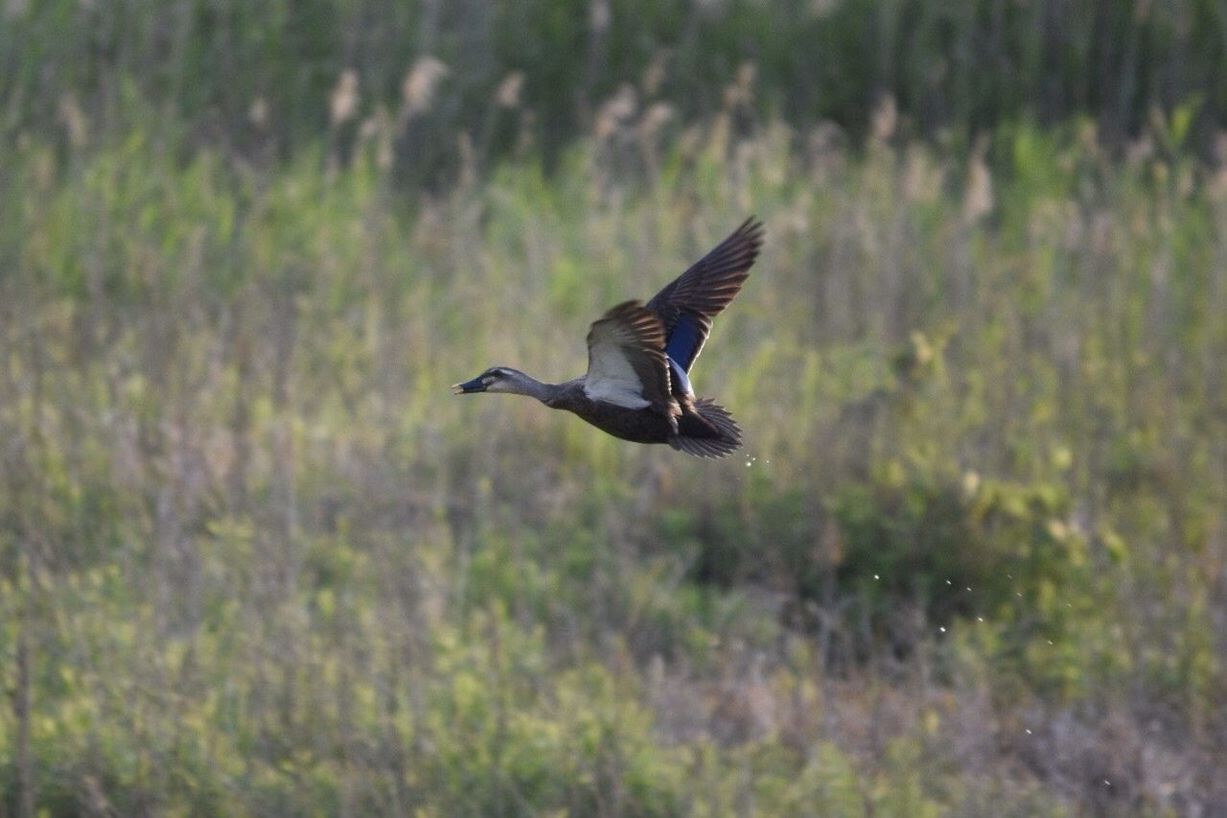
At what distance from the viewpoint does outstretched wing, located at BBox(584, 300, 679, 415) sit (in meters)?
3.05

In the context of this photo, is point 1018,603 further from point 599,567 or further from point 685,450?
point 685,450

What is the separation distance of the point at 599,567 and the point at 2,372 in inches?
68.2

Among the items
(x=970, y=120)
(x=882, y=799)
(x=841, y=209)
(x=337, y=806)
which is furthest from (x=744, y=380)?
(x=970, y=120)

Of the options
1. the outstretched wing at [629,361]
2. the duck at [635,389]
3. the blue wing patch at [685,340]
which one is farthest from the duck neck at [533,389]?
the blue wing patch at [685,340]

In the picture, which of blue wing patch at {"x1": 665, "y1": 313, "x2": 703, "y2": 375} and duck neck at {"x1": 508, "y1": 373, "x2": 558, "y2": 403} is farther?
blue wing patch at {"x1": 665, "y1": 313, "x2": 703, "y2": 375}

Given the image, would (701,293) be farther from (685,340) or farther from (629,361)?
(629,361)

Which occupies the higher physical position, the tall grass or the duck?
the tall grass

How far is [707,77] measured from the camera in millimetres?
9289

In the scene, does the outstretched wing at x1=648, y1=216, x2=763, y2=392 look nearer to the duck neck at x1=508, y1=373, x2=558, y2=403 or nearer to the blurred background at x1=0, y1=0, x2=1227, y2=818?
the duck neck at x1=508, y1=373, x2=558, y2=403

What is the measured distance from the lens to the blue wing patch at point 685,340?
3.88 metres

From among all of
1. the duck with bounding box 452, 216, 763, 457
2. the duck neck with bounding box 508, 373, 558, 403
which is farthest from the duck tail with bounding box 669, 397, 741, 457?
the duck neck with bounding box 508, 373, 558, 403

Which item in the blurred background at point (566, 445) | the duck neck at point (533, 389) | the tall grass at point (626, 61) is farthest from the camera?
the tall grass at point (626, 61)

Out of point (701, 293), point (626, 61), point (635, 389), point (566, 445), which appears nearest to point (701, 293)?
point (701, 293)

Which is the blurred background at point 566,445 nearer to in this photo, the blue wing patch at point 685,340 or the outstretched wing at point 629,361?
the blue wing patch at point 685,340
